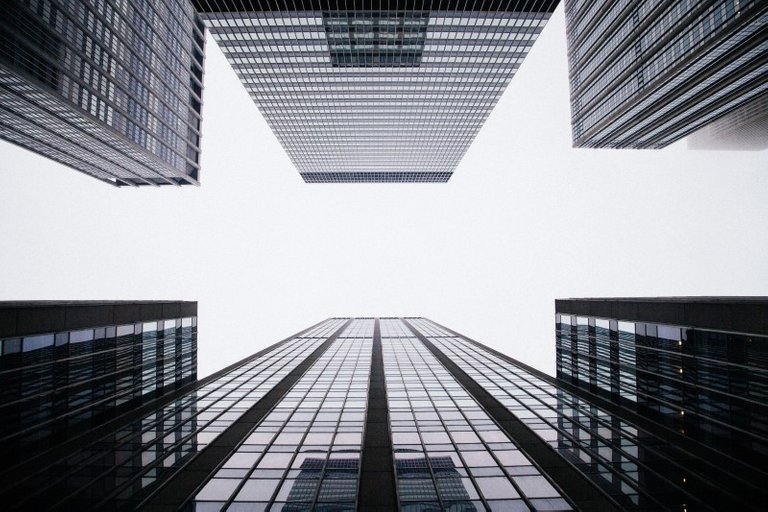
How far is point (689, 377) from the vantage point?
2214 cm

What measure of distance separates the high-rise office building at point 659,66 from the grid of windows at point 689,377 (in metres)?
52.1

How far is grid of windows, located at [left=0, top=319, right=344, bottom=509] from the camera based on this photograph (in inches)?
645

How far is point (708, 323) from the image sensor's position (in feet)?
68.1

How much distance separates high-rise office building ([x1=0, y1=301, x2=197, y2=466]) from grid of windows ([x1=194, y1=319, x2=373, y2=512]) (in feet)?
28.0

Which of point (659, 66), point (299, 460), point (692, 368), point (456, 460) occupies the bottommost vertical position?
point (456, 460)

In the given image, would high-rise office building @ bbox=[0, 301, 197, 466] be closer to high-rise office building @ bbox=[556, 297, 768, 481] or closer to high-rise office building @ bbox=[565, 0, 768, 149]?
high-rise office building @ bbox=[556, 297, 768, 481]

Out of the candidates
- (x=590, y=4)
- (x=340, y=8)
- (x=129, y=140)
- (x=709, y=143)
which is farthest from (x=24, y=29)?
(x=709, y=143)

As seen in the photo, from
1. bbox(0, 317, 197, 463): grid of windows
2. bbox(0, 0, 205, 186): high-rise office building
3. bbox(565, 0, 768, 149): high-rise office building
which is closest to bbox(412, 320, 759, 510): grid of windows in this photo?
bbox(0, 317, 197, 463): grid of windows

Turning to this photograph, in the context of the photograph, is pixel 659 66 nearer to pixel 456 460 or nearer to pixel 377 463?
pixel 456 460

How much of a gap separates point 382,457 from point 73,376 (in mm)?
16421

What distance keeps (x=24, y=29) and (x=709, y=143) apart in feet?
598

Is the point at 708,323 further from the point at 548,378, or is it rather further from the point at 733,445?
the point at 548,378

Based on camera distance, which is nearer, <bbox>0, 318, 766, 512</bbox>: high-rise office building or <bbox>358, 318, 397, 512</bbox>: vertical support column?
<bbox>358, 318, 397, 512</bbox>: vertical support column

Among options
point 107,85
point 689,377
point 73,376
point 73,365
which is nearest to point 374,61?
point 107,85
